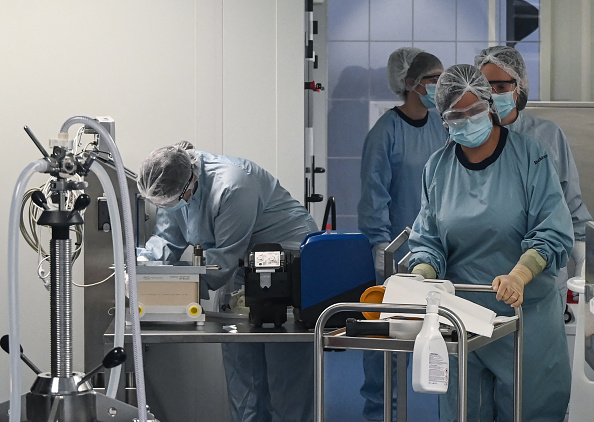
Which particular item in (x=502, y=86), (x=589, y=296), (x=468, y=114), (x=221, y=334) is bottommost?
(x=221, y=334)

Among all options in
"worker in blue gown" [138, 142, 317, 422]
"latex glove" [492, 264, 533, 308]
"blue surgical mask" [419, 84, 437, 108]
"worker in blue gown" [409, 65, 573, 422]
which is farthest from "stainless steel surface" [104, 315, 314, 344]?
"blue surgical mask" [419, 84, 437, 108]

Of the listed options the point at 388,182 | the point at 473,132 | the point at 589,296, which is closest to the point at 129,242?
the point at 589,296

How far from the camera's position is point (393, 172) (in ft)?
11.6

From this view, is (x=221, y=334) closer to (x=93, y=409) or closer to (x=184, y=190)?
(x=184, y=190)

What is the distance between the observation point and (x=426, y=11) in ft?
16.8

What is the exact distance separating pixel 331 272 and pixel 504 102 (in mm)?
1050

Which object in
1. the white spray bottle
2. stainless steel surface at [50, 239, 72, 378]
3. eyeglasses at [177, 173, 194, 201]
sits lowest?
the white spray bottle

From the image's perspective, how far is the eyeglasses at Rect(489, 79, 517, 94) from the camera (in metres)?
2.98

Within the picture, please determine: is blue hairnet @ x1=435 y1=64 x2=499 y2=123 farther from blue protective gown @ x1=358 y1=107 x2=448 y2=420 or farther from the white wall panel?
blue protective gown @ x1=358 y1=107 x2=448 y2=420

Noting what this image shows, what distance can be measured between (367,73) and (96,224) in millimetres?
2803

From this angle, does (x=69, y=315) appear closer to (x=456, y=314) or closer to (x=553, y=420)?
(x=456, y=314)

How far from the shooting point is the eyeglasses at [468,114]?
2.30 m

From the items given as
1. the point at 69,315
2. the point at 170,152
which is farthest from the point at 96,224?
the point at 69,315

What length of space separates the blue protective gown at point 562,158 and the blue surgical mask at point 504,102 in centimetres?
13
